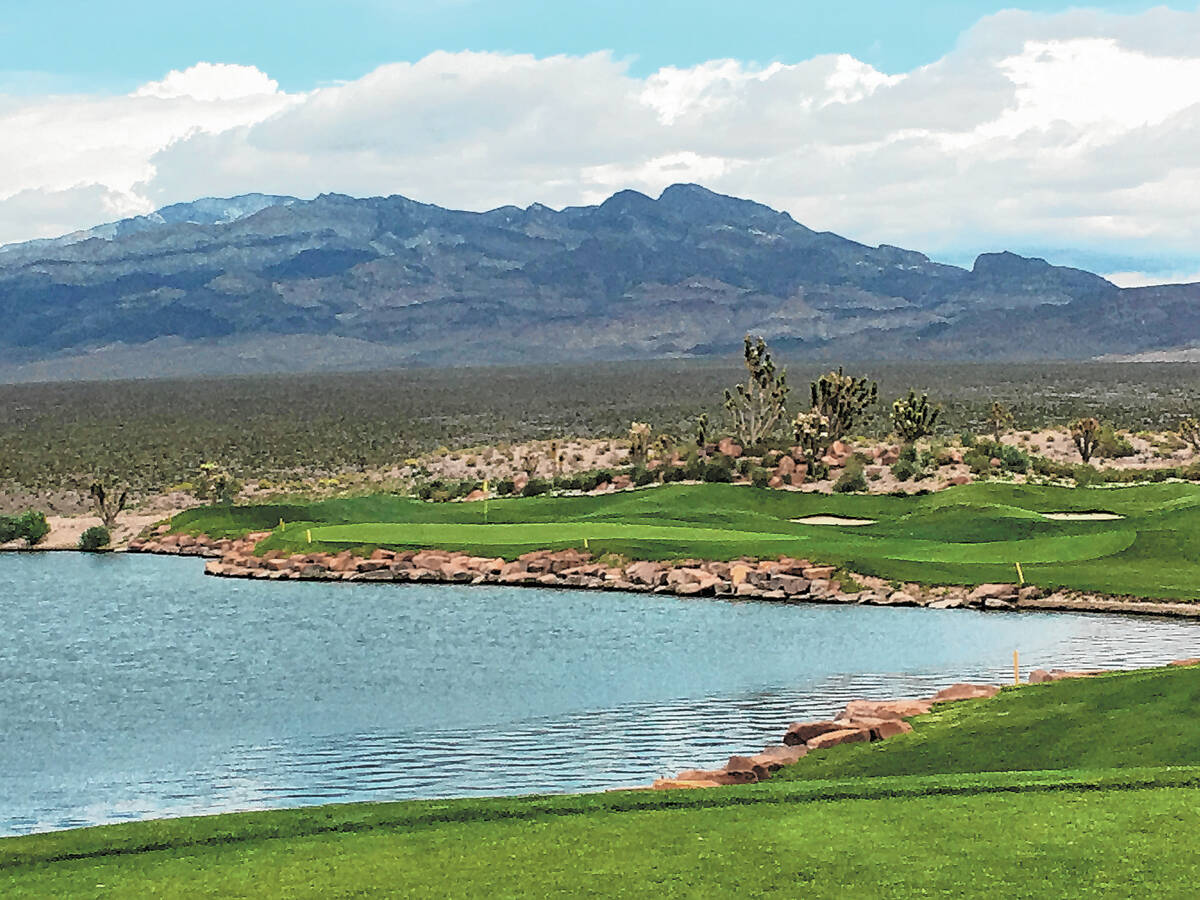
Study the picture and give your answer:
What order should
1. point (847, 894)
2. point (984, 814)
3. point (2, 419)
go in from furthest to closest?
point (2, 419) < point (984, 814) < point (847, 894)

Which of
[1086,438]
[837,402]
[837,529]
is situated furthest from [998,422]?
[837,529]

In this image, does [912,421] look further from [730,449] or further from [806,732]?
[806,732]

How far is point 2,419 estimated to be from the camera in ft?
371

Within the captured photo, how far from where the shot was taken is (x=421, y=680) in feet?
90.2

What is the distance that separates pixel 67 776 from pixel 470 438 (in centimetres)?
7244

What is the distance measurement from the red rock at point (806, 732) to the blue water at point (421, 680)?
4.84 feet

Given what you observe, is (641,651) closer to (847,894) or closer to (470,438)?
(847,894)

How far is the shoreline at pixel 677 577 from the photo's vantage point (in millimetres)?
33719

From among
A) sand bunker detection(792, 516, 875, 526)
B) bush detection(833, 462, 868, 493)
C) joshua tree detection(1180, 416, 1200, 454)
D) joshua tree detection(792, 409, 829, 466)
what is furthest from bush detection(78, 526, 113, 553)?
joshua tree detection(1180, 416, 1200, 454)

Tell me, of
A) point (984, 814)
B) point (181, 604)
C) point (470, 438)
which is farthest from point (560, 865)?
point (470, 438)

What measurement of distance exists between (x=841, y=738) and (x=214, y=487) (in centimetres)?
4674

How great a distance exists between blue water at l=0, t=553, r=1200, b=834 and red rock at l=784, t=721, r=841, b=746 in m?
1.48

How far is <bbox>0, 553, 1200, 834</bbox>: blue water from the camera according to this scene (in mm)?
20719

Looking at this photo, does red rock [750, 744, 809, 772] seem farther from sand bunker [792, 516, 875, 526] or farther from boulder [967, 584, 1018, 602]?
sand bunker [792, 516, 875, 526]
